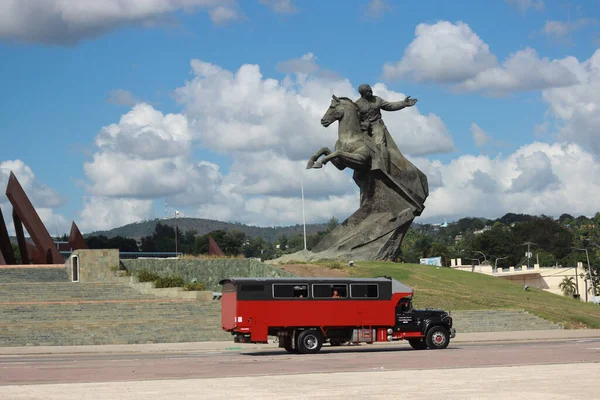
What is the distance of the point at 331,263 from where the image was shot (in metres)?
49.5

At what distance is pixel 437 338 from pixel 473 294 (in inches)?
676

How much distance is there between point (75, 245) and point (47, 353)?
28.0 metres

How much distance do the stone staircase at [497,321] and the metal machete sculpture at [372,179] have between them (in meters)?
13.9

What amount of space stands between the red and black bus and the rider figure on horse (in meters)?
25.6

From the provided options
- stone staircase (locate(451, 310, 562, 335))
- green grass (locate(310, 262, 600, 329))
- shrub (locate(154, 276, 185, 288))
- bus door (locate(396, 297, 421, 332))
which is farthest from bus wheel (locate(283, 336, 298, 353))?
green grass (locate(310, 262, 600, 329))

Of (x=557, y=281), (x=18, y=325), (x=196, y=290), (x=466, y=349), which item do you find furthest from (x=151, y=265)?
(x=557, y=281)

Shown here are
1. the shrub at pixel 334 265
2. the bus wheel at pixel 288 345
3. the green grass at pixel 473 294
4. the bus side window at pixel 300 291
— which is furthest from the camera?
the shrub at pixel 334 265

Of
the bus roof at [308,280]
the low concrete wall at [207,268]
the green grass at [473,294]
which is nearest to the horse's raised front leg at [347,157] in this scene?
the green grass at [473,294]

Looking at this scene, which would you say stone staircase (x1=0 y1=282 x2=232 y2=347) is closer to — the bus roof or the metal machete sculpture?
the bus roof

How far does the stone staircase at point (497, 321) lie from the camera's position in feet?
128

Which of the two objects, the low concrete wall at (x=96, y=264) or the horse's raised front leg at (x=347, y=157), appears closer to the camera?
the low concrete wall at (x=96, y=264)

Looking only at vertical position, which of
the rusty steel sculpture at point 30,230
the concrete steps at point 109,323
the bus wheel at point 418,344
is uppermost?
the rusty steel sculpture at point 30,230

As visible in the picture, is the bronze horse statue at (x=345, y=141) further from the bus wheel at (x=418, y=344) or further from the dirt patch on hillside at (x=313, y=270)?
the bus wheel at (x=418, y=344)

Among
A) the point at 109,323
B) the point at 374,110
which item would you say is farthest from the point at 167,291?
the point at 374,110
